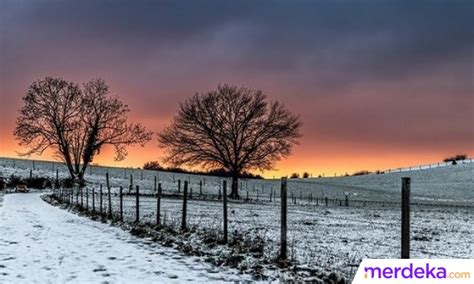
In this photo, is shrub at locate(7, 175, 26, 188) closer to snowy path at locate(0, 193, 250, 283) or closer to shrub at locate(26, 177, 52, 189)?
shrub at locate(26, 177, 52, 189)

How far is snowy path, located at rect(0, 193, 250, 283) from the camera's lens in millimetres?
9188

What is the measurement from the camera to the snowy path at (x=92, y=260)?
9188mm

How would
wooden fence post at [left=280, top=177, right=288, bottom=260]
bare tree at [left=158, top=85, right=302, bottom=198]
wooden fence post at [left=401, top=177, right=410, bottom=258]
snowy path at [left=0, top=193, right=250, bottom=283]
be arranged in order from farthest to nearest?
bare tree at [left=158, top=85, right=302, bottom=198]
wooden fence post at [left=280, top=177, right=288, bottom=260]
snowy path at [left=0, top=193, right=250, bottom=283]
wooden fence post at [left=401, top=177, right=410, bottom=258]

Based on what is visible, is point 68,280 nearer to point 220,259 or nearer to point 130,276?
point 130,276

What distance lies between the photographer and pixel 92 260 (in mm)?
10969

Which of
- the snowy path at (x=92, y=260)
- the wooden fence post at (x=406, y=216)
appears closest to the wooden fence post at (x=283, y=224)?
the snowy path at (x=92, y=260)

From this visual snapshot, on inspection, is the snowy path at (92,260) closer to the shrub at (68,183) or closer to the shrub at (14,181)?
the shrub at (68,183)

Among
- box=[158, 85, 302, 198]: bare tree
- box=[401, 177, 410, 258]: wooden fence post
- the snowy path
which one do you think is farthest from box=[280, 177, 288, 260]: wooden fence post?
box=[158, 85, 302, 198]: bare tree

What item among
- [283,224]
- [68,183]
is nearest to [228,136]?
[68,183]

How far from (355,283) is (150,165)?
134 meters

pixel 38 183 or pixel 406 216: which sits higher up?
pixel 406 216

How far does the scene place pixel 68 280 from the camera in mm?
8945

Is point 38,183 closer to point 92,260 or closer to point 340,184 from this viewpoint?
point 92,260

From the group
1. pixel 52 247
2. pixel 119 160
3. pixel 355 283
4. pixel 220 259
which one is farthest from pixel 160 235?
pixel 119 160
